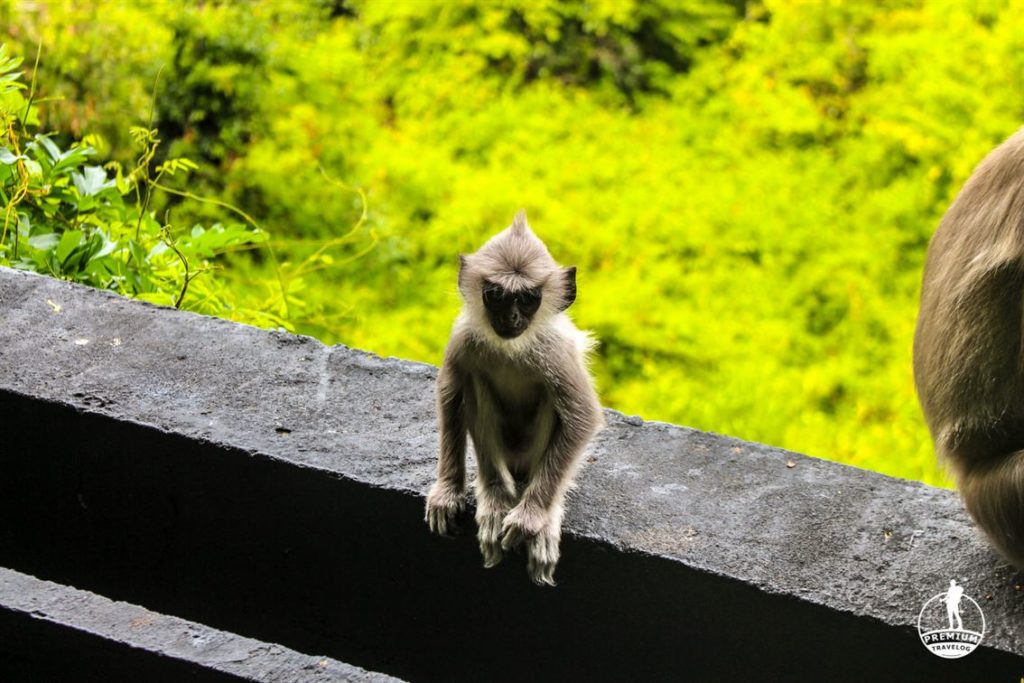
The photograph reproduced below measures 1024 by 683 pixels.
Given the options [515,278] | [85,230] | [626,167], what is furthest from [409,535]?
[626,167]

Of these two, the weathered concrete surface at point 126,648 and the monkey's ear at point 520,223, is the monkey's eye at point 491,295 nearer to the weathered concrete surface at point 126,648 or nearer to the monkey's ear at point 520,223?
the monkey's ear at point 520,223

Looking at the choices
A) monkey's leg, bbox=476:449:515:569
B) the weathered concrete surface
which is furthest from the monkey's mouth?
the weathered concrete surface

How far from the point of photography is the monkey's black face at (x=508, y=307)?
8.30 ft

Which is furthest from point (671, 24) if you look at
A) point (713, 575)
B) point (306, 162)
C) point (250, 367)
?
point (713, 575)

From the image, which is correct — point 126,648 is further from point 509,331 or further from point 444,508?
point 509,331

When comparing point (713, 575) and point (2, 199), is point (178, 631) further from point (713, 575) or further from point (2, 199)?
point (2, 199)

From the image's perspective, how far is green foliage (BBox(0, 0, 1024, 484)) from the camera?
6.23 m

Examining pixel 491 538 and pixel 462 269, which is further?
pixel 462 269

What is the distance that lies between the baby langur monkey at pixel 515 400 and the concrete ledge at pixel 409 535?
0.35ft

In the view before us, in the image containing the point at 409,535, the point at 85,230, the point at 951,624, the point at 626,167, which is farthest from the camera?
the point at 626,167

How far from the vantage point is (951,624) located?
2377 mm

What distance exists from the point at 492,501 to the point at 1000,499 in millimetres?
1042

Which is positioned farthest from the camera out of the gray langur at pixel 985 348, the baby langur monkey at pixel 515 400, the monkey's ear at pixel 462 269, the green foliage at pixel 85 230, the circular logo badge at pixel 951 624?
the green foliage at pixel 85 230

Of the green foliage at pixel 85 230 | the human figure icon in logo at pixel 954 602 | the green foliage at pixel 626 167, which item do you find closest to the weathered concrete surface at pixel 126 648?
the human figure icon in logo at pixel 954 602
